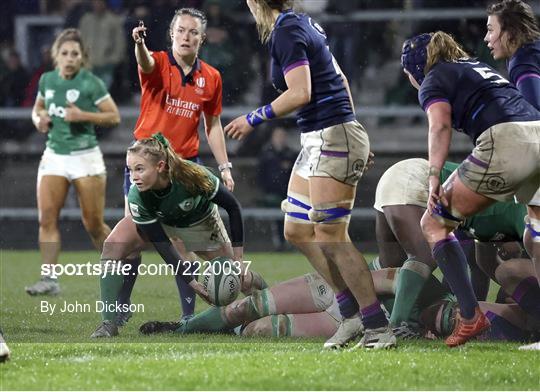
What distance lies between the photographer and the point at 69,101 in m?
9.28

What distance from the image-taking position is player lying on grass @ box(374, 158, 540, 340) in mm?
6020

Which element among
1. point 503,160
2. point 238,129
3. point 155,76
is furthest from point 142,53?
point 503,160

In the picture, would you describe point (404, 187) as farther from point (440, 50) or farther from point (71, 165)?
point (71, 165)

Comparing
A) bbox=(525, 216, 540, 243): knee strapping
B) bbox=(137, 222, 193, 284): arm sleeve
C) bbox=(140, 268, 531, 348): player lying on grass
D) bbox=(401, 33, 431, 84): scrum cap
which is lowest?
bbox=(140, 268, 531, 348): player lying on grass

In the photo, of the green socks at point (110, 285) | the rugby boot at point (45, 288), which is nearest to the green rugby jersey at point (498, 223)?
the green socks at point (110, 285)

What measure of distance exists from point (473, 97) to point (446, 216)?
1.92 feet

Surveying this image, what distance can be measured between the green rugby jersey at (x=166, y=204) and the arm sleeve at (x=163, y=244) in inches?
1.6

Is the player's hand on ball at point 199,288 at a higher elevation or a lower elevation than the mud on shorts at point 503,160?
lower

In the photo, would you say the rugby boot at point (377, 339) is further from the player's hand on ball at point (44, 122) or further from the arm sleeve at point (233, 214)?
the player's hand on ball at point (44, 122)

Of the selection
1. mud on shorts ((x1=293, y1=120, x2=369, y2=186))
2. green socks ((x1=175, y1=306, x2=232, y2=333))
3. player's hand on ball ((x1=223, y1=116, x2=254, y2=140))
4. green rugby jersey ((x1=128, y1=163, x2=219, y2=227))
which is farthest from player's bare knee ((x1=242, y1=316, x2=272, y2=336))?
player's hand on ball ((x1=223, y1=116, x2=254, y2=140))

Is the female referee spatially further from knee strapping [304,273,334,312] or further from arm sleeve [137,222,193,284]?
knee strapping [304,273,334,312]

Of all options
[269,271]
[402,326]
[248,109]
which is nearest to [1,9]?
[248,109]

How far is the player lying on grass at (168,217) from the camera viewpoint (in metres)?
6.14

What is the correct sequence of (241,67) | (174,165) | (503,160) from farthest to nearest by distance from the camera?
(241,67)
(174,165)
(503,160)
